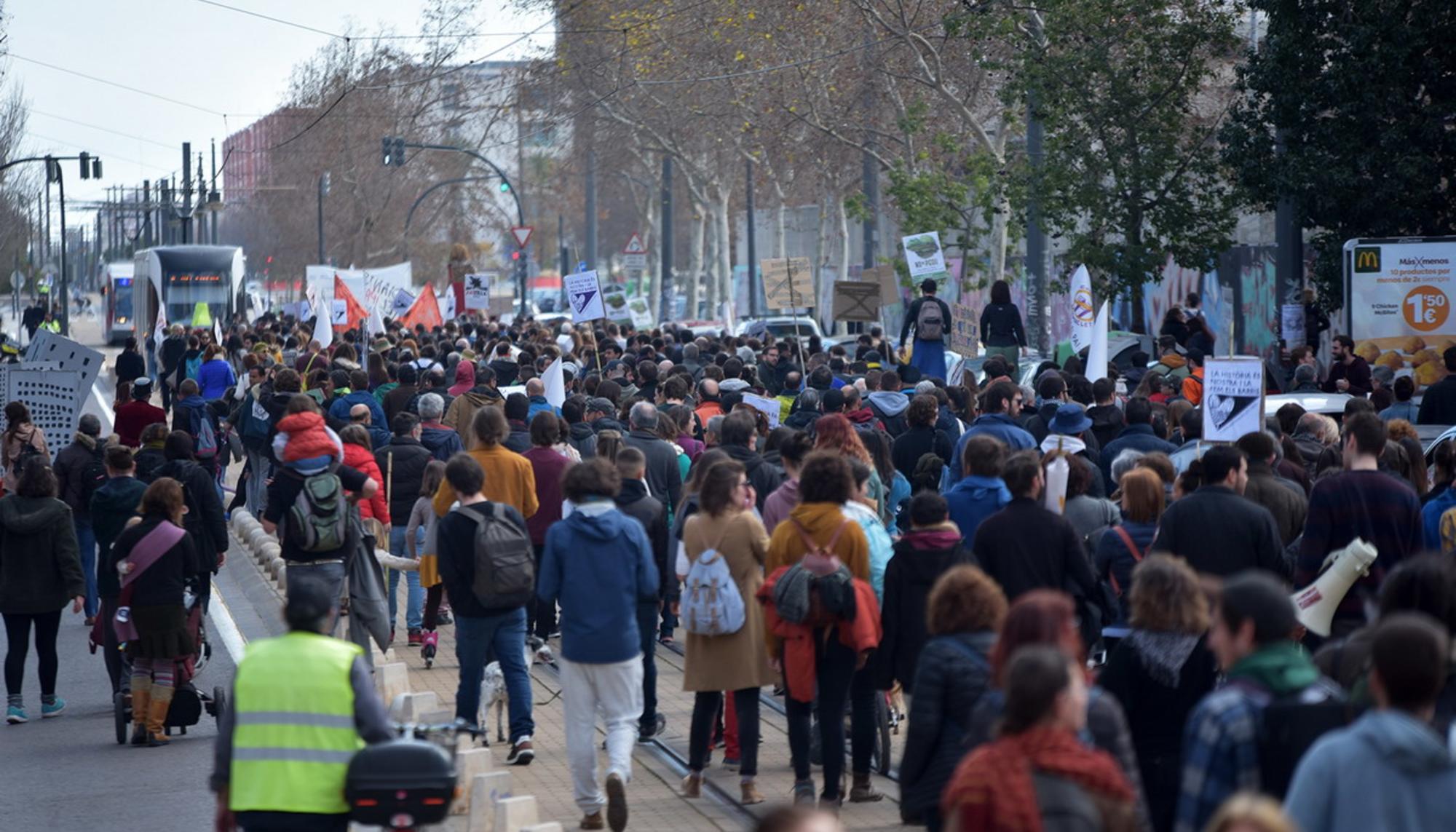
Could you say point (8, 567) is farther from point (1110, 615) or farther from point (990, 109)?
point (990, 109)

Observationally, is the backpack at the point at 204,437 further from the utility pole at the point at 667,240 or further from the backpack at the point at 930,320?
the utility pole at the point at 667,240

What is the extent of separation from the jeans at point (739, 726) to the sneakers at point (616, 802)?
2.56 ft

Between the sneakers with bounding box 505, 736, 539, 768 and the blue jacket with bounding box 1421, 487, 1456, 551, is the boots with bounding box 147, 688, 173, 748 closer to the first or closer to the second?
the sneakers with bounding box 505, 736, 539, 768

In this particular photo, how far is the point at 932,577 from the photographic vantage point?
818cm

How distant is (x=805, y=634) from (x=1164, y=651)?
2432 mm

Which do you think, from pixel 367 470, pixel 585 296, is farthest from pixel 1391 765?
pixel 585 296

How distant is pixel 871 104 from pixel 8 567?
110 ft

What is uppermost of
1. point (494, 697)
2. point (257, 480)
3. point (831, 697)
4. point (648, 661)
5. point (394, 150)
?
point (394, 150)

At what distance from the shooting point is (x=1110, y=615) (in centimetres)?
841

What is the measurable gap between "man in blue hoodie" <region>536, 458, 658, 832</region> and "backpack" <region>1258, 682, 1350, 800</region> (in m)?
3.98

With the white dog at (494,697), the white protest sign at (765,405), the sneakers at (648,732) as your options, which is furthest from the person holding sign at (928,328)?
the white dog at (494,697)

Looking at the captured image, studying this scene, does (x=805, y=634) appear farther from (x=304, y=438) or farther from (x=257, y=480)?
(x=257, y=480)

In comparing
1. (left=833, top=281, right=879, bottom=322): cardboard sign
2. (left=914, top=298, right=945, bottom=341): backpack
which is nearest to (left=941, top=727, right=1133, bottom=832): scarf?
(left=914, top=298, right=945, bottom=341): backpack

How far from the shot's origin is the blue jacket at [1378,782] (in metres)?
4.39
